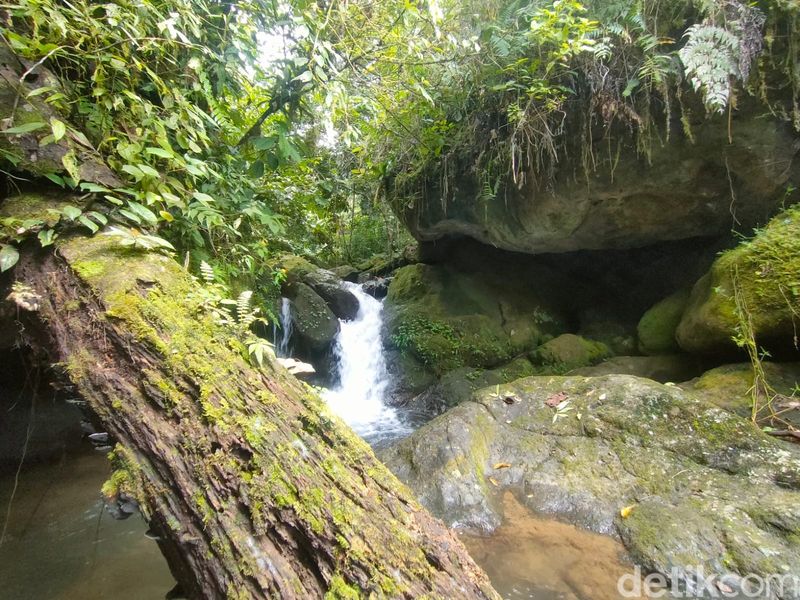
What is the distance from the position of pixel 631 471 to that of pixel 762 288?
249cm

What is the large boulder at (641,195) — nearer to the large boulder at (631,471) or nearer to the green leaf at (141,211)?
the large boulder at (631,471)

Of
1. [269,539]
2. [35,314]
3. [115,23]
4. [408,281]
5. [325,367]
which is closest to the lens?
[269,539]

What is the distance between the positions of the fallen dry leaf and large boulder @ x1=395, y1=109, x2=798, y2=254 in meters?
2.92

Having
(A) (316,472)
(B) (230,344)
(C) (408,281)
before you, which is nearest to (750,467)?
(A) (316,472)

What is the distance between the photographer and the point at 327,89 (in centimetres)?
307

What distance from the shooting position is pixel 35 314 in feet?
6.46

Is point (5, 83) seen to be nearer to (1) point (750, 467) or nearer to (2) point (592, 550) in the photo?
(2) point (592, 550)

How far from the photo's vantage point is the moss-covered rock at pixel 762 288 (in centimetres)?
392

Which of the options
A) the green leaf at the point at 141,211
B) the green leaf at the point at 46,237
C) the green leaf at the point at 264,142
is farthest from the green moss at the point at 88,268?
the green leaf at the point at 264,142

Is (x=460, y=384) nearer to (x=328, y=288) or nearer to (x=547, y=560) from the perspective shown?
(x=328, y=288)

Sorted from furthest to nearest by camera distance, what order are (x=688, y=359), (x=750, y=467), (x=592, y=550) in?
(x=688, y=359) → (x=750, y=467) → (x=592, y=550)

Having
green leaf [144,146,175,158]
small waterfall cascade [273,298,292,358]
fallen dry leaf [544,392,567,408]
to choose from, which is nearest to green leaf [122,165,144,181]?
green leaf [144,146,175,158]

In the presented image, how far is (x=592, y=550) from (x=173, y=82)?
14.7ft

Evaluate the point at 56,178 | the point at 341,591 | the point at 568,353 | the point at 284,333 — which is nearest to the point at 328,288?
the point at 284,333
